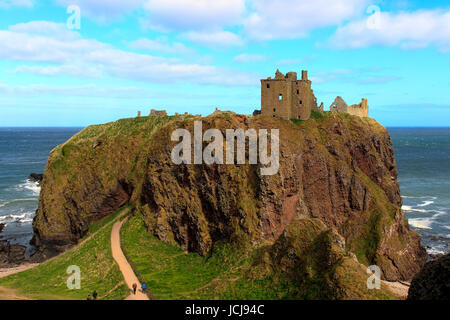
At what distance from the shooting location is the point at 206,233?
5378cm

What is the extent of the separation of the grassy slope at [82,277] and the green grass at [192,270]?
3101 mm

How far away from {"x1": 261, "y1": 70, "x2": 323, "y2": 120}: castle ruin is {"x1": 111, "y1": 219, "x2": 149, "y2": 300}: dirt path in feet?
105

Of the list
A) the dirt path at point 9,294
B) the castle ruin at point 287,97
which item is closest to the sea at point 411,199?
the dirt path at point 9,294

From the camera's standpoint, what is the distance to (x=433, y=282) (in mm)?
24859

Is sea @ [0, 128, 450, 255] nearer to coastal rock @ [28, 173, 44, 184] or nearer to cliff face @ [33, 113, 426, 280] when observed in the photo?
coastal rock @ [28, 173, 44, 184]

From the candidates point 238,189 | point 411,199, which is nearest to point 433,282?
point 238,189

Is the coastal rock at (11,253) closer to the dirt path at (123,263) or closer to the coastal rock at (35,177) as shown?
the dirt path at (123,263)

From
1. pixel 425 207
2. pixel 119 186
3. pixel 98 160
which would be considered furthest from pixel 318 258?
pixel 425 207

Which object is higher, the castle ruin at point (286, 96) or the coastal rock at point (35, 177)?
the castle ruin at point (286, 96)

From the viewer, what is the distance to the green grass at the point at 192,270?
121 feet

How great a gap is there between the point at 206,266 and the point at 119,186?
2987 cm
